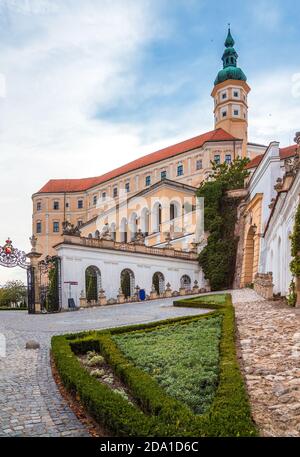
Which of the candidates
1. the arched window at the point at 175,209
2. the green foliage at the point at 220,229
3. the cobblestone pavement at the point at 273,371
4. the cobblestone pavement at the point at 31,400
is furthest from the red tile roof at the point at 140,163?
the cobblestone pavement at the point at 31,400

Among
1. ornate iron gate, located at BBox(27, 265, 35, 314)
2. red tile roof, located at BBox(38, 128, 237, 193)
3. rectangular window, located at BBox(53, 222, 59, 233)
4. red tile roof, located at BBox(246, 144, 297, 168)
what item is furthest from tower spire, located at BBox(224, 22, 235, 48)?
ornate iron gate, located at BBox(27, 265, 35, 314)

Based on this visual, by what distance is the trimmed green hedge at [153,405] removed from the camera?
4.18 metres

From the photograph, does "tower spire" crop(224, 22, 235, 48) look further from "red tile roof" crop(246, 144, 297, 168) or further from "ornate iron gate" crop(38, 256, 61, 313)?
"ornate iron gate" crop(38, 256, 61, 313)

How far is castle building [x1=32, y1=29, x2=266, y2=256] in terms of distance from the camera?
169 ft

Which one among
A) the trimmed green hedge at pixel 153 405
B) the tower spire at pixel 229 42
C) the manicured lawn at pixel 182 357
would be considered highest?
the tower spire at pixel 229 42

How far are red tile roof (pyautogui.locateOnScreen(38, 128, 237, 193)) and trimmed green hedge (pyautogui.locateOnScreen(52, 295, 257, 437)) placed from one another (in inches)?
2162

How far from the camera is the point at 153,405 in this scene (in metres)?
4.91

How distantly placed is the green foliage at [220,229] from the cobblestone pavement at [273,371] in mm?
25398

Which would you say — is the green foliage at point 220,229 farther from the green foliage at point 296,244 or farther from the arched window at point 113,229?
the arched window at point 113,229

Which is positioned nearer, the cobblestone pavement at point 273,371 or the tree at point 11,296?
the cobblestone pavement at point 273,371

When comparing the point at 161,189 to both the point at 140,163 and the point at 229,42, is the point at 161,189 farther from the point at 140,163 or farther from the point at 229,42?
the point at 229,42

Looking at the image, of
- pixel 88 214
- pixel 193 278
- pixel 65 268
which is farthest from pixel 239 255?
pixel 88 214

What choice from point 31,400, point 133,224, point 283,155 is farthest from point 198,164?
point 31,400

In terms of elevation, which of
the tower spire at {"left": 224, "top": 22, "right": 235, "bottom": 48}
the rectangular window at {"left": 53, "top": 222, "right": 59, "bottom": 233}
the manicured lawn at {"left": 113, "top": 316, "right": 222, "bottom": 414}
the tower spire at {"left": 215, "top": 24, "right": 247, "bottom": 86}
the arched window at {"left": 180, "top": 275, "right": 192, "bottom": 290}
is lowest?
the arched window at {"left": 180, "top": 275, "right": 192, "bottom": 290}
